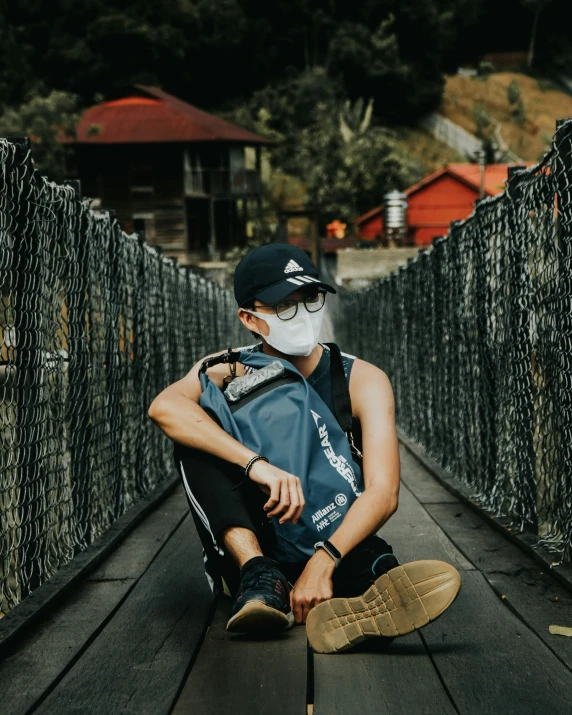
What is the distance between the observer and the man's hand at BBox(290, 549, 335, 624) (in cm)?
295

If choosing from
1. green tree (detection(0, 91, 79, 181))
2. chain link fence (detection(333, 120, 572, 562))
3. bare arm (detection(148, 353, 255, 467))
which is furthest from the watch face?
green tree (detection(0, 91, 79, 181))

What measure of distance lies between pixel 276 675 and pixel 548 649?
800mm

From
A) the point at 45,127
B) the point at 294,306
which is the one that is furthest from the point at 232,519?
the point at 45,127

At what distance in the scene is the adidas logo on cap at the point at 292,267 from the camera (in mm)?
3371

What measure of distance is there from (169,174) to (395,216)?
11177 millimetres

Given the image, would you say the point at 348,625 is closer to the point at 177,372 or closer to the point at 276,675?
the point at 276,675

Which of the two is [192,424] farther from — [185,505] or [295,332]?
[185,505]

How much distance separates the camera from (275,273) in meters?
3.38

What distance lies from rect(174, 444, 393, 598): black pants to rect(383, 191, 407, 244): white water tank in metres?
45.0

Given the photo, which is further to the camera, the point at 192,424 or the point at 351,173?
the point at 351,173

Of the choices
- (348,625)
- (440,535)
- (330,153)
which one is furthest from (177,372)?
(330,153)

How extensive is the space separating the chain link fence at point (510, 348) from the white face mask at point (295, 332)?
3.07 ft

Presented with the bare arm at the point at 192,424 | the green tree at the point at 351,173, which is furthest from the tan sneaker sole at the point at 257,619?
the green tree at the point at 351,173

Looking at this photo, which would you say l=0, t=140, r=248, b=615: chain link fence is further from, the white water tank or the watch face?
the white water tank
